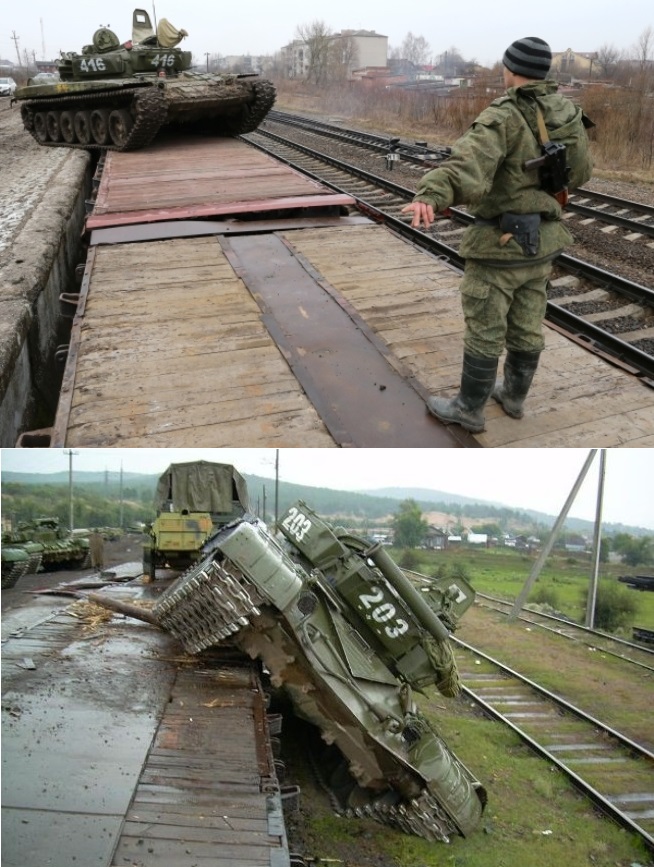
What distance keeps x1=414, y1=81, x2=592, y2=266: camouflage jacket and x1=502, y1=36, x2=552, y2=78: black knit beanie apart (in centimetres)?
8

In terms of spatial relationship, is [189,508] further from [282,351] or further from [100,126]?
[100,126]

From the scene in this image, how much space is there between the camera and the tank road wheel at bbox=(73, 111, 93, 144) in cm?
1612

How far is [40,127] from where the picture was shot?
18703 millimetres

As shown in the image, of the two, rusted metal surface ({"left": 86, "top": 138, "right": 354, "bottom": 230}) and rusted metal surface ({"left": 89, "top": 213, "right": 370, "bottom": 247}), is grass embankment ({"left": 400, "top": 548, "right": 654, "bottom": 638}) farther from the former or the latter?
rusted metal surface ({"left": 89, "top": 213, "right": 370, "bottom": 247})

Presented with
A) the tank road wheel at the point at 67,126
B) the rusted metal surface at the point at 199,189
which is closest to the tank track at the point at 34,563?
the rusted metal surface at the point at 199,189

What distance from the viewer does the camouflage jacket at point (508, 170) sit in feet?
12.2

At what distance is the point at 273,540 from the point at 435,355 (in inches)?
60.9

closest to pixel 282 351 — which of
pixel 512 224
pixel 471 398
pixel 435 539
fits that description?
pixel 471 398

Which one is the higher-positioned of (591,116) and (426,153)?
(591,116)

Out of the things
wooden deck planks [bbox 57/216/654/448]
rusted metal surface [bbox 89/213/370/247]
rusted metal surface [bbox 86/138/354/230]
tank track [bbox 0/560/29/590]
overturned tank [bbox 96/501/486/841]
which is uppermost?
rusted metal surface [bbox 86/138/354/230]

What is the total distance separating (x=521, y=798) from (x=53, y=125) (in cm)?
1707

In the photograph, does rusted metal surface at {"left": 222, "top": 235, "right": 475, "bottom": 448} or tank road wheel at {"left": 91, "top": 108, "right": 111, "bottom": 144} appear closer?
rusted metal surface at {"left": 222, "top": 235, "right": 475, "bottom": 448}

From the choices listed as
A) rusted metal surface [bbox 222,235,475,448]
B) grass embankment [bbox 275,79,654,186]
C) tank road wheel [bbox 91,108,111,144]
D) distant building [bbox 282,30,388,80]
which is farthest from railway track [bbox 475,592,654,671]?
distant building [bbox 282,30,388,80]

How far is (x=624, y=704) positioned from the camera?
9047mm
